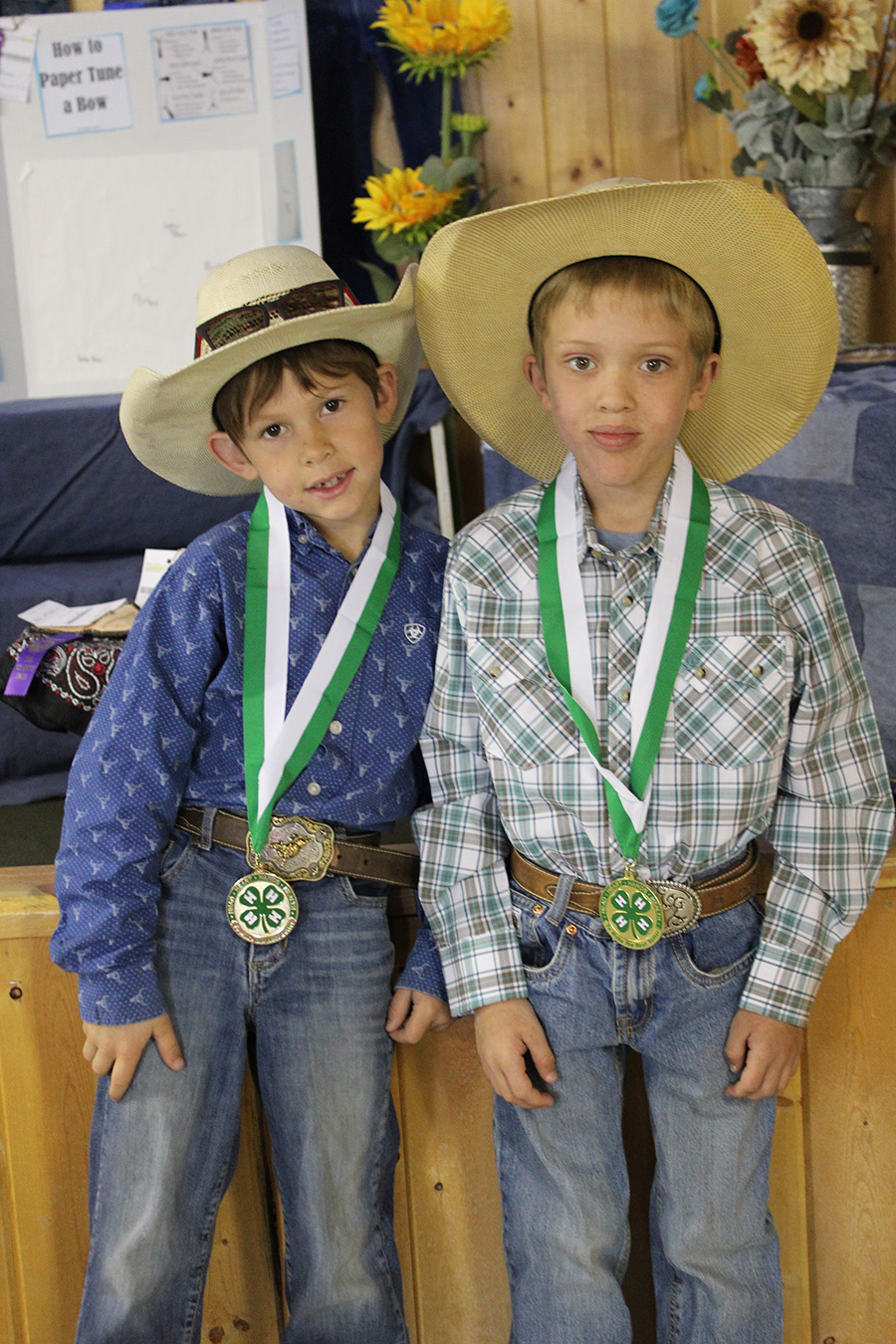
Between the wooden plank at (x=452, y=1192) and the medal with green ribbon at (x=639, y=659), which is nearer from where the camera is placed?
the medal with green ribbon at (x=639, y=659)

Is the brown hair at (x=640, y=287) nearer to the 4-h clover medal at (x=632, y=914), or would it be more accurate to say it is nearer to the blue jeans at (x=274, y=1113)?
the 4-h clover medal at (x=632, y=914)

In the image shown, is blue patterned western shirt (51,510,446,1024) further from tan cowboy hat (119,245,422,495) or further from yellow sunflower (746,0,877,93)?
yellow sunflower (746,0,877,93)

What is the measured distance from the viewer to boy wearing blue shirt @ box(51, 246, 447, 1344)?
3.66 ft

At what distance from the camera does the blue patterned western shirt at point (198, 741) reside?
1119mm

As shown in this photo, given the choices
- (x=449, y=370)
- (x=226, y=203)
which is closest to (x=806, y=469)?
(x=449, y=370)

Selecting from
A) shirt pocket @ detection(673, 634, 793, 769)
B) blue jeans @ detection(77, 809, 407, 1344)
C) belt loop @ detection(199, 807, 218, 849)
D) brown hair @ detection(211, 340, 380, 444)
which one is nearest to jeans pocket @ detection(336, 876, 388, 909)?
blue jeans @ detection(77, 809, 407, 1344)

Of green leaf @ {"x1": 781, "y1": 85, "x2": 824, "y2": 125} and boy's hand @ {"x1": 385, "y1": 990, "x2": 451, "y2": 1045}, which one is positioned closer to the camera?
boy's hand @ {"x1": 385, "y1": 990, "x2": 451, "y2": 1045}

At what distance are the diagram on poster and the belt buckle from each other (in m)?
2.18

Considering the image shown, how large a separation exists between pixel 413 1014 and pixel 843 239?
175cm

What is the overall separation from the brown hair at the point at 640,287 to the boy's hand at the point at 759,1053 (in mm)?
633

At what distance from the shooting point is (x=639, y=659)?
43.6 inches

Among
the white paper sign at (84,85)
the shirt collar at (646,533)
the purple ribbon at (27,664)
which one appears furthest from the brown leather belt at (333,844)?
the white paper sign at (84,85)

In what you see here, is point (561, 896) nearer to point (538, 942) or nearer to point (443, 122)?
point (538, 942)

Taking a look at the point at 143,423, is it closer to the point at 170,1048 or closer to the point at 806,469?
the point at 170,1048
